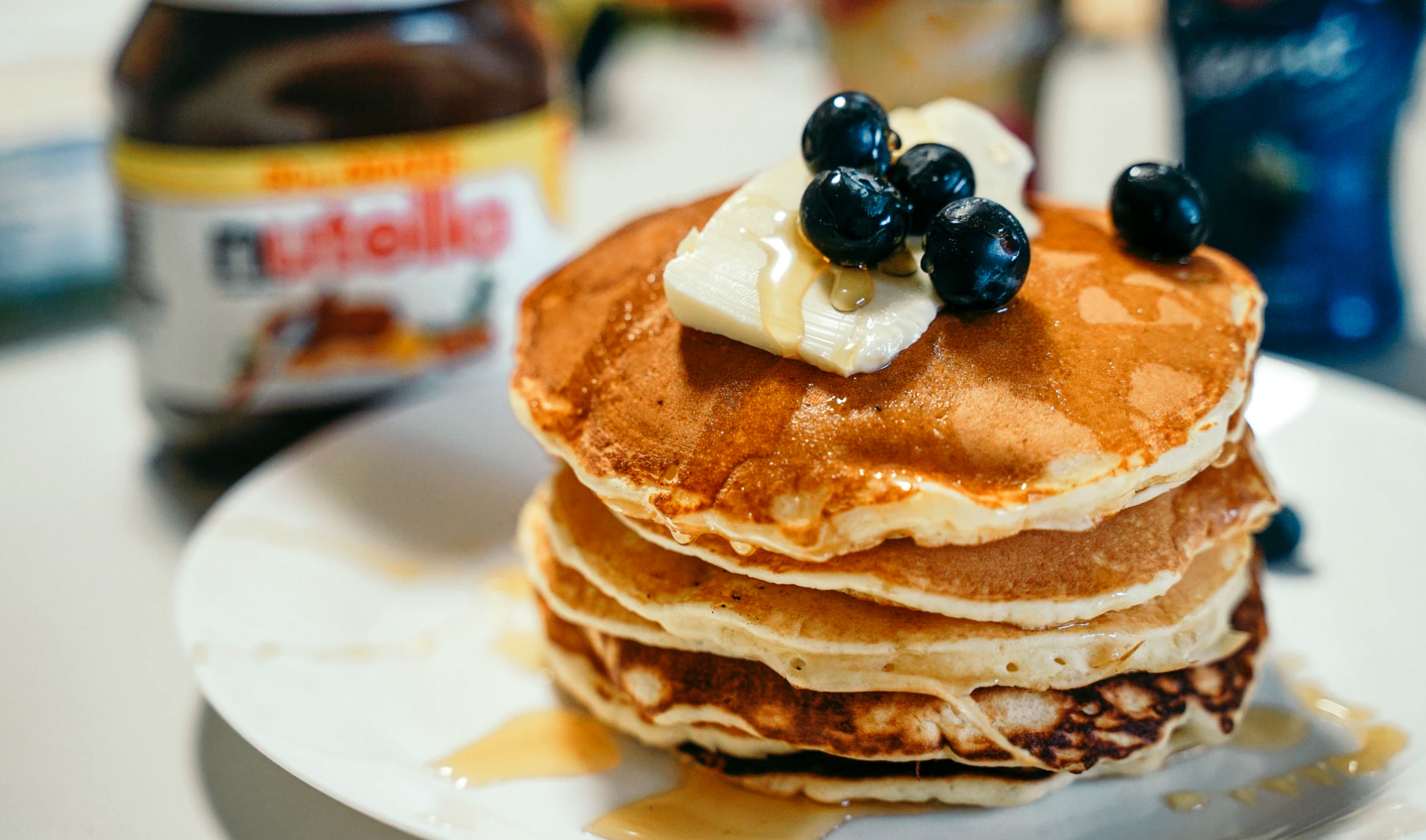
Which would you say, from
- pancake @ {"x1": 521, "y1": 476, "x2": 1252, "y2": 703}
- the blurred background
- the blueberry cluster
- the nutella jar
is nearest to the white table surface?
the blurred background

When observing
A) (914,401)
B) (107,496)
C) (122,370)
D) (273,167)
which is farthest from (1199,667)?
(122,370)

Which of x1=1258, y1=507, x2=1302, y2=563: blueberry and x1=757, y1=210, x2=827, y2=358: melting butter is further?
x1=1258, y1=507, x2=1302, y2=563: blueberry

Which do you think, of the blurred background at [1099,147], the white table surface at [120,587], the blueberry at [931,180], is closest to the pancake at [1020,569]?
the blueberry at [931,180]

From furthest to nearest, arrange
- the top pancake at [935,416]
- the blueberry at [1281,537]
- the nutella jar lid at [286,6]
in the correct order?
1. the nutella jar lid at [286,6]
2. the blueberry at [1281,537]
3. the top pancake at [935,416]

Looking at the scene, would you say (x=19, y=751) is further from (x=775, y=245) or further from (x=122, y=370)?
(x=122, y=370)

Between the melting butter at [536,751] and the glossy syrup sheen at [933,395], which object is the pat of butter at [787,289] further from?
the melting butter at [536,751]

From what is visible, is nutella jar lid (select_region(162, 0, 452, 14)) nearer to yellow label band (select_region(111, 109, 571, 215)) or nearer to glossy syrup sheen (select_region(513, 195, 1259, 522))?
yellow label band (select_region(111, 109, 571, 215))
